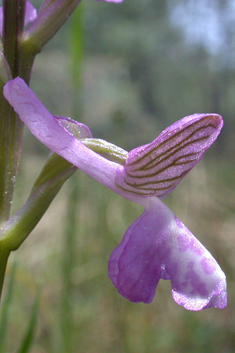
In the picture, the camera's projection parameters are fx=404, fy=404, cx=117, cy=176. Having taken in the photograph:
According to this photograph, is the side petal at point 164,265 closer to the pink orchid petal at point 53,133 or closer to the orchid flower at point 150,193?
the orchid flower at point 150,193

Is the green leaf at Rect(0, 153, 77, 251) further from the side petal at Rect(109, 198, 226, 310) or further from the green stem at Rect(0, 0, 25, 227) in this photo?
the side petal at Rect(109, 198, 226, 310)

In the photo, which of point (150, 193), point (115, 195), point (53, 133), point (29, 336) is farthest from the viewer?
point (115, 195)

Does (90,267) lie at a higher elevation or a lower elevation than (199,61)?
higher

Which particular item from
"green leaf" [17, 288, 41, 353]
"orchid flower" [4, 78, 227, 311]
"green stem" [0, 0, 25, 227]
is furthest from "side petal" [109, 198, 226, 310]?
"green leaf" [17, 288, 41, 353]

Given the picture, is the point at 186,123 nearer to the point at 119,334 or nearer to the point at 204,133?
the point at 204,133

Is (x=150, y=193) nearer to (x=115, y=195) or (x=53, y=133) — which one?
(x=53, y=133)

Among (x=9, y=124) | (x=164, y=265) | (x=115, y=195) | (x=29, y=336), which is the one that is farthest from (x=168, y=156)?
(x=115, y=195)

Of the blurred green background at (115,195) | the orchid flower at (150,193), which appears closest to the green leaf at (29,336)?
the blurred green background at (115,195)

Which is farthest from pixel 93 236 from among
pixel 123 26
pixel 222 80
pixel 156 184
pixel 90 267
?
pixel 222 80
